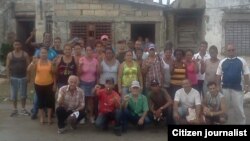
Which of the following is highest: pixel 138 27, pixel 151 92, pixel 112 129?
pixel 138 27

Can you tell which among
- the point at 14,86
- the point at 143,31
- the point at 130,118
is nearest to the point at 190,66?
the point at 130,118

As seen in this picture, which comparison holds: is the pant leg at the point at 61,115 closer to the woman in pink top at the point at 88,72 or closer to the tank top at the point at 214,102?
the woman in pink top at the point at 88,72

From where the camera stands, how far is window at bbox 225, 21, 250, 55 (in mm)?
16391

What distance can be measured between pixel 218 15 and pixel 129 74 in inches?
326

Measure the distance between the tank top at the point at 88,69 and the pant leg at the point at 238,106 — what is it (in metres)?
2.86

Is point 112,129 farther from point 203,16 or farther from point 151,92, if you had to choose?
point 203,16

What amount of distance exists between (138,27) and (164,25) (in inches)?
76.0

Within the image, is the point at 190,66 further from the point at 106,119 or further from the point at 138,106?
the point at 106,119

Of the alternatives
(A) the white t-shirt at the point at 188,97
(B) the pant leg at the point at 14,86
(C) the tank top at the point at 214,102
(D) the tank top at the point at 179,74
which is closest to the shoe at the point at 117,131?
(A) the white t-shirt at the point at 188,97

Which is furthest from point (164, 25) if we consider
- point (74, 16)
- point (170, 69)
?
point (170, 69)

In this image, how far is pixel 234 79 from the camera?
8766 millimetres

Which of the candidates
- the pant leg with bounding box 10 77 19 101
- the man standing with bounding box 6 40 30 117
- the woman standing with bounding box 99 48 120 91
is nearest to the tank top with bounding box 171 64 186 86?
the woman standing with bounding box 99 48 120 91

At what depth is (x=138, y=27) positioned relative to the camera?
19.0 meters

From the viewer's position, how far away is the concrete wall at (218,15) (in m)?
16.3
